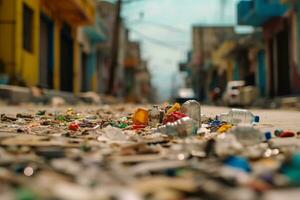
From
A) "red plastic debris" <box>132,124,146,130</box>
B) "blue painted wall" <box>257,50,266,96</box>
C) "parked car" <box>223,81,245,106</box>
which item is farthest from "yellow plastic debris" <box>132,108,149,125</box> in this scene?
"blue painted wall" <box>257,50,266,96</box>

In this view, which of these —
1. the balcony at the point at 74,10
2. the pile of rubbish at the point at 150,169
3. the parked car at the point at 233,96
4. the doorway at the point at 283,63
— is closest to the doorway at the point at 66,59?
the balcony at the point at 74,10

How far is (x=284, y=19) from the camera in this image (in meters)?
25.0

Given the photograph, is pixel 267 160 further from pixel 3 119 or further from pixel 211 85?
pixel 211 85

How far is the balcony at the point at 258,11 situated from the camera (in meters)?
25.0

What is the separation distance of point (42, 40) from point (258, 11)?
11.0 metres

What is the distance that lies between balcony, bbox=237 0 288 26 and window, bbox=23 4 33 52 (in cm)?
1194

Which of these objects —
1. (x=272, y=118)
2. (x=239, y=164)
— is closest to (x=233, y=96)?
(x=272, y=118)

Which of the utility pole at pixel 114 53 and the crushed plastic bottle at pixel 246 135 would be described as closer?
the crushed plastic bottle at pixel 246 135

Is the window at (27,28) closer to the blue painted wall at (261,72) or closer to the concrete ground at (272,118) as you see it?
the concrete ground at (272,118)

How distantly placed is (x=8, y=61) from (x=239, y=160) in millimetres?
13886

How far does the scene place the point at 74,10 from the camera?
24.2m

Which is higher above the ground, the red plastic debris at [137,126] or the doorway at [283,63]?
the doorway at [283,63]

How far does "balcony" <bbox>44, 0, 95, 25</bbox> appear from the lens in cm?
2223

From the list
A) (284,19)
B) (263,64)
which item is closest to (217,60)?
(263,64)
